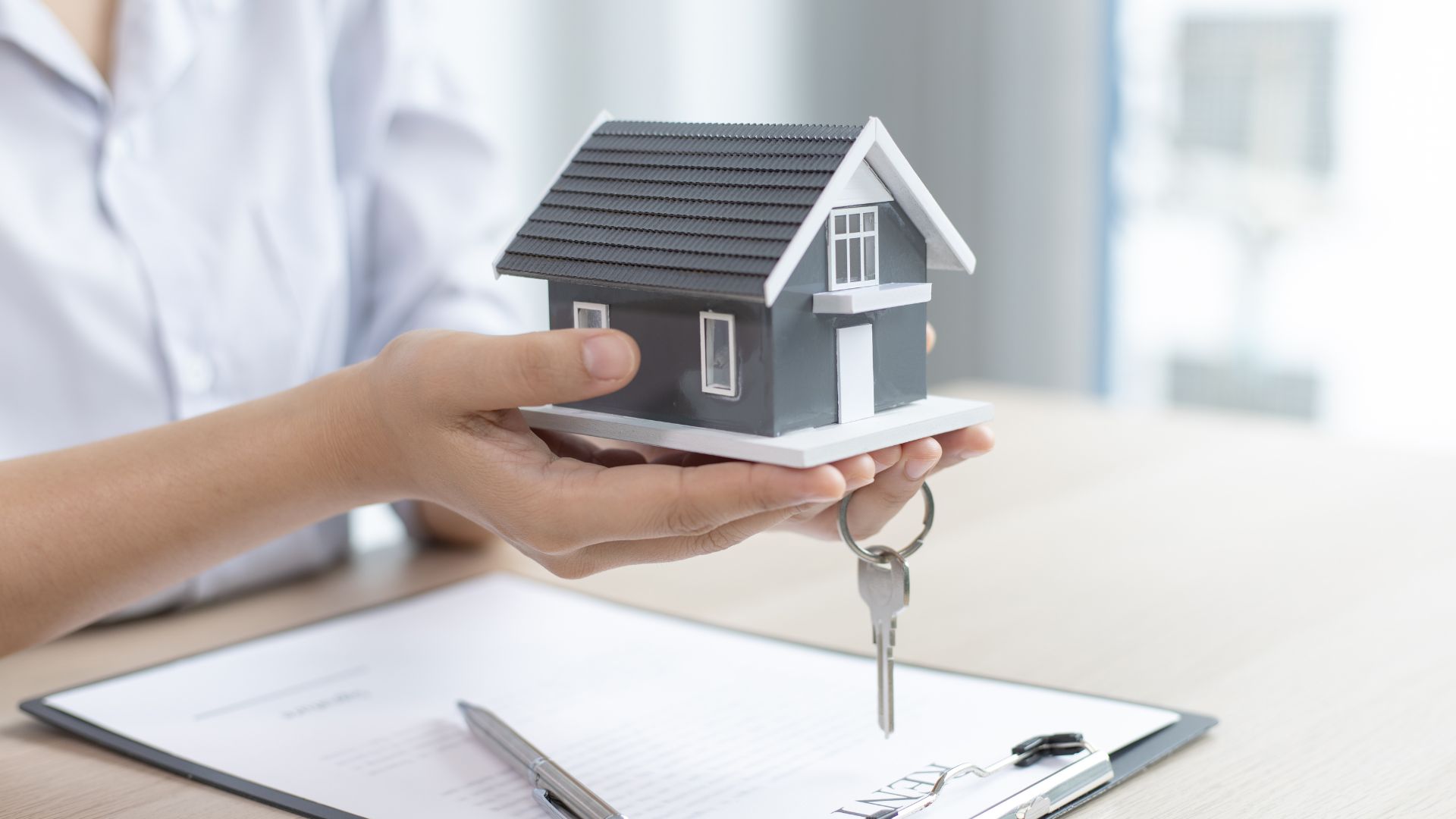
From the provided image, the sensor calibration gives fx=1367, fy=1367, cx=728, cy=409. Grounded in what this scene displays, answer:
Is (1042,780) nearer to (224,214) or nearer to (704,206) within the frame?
(704,206)

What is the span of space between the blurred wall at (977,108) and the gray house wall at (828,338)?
1.99 m

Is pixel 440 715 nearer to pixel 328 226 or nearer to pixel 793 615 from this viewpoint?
pixel 793 615

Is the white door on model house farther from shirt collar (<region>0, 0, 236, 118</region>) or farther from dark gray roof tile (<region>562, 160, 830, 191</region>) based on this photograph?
shirt collar (<region>0, 0, 236, 118</region>)

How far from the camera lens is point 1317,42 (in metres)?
2.92

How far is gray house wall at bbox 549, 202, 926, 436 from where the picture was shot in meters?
0.74

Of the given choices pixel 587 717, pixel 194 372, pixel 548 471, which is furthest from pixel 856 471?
pixel 194 372

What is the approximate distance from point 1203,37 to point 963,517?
2158 millimetres

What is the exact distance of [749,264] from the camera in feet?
2.34

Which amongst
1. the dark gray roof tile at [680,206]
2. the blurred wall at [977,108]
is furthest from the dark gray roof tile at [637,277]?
the blurred wall at [977,108]

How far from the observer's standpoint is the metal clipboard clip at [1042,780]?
2.31 feet

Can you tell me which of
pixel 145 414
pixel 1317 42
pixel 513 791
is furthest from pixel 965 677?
pixel 1317 42

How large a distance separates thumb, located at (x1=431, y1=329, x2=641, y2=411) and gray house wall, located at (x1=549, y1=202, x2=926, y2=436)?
67 mm

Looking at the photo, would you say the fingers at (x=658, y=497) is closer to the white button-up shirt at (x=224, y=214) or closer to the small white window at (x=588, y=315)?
the small white window at (x=588, y=315)

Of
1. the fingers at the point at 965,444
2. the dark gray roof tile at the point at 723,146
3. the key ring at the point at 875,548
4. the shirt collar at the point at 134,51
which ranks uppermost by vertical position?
the shirt collar at the point at 134,51
